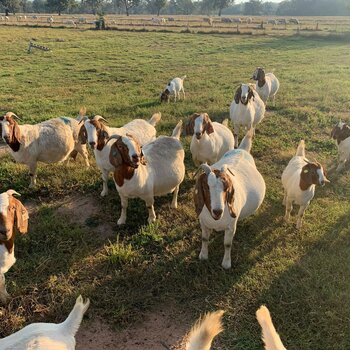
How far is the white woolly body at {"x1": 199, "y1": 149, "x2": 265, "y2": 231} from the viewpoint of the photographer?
562cm

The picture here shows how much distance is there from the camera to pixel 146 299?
528cm

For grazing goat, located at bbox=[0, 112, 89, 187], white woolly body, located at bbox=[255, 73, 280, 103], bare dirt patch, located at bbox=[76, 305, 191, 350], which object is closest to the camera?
bare dirt patch, located at bbox=[76, 305, 191, 350]

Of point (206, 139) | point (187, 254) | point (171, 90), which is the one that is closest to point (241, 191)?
point (187, 254)

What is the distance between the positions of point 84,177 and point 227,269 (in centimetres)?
413

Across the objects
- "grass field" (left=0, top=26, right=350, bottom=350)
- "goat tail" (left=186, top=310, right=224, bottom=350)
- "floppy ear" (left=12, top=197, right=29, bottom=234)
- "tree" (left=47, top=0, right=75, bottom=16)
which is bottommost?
"grass field" (left=0, top=26, right=350, bottom=350)

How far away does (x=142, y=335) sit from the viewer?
4766 mm

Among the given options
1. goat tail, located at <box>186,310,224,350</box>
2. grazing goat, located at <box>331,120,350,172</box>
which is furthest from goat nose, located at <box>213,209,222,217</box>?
grazing goat, located at <box>331,120,350,172</box>

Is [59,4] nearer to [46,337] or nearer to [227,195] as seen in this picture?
[227,195]

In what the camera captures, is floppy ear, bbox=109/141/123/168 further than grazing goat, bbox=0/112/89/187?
No

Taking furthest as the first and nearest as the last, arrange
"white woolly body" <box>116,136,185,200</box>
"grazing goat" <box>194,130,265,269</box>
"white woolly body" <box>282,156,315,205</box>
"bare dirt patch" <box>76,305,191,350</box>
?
"white woolly body" <box>282,156,315,205</box> < "white woolly body" <box>116,136,185,200</box> < "grazing goat" <box>194,130,265,269</box> < "bare dirt patch" <box>76,305,191,350</box>

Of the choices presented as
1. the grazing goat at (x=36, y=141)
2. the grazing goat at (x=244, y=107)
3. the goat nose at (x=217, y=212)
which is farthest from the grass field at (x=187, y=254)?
the goat nose at (x=217, y=212)

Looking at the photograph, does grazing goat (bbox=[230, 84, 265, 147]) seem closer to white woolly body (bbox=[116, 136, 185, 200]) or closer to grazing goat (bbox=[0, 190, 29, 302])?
white woolly body (bbox=[116, 136, 185, 200])

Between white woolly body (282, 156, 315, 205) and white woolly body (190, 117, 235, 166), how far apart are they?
174 centimetres

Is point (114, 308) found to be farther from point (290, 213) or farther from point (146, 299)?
point (290, 213)
